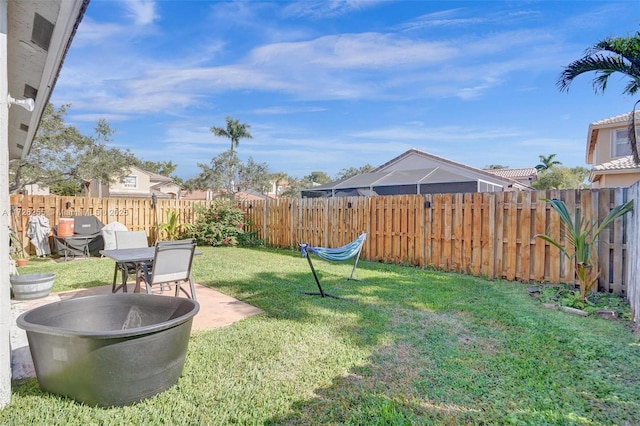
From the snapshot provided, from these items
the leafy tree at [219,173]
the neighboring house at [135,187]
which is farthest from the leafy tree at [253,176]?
the neighboring house at [135,187]

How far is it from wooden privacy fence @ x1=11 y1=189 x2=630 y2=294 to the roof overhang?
6.62 metres

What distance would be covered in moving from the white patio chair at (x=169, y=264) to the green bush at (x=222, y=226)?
7355mm

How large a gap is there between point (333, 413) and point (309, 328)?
5.39 feet

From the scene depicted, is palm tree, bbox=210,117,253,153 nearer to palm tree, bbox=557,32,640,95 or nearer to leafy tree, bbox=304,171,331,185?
palm tree, bbox=557,32,640,95

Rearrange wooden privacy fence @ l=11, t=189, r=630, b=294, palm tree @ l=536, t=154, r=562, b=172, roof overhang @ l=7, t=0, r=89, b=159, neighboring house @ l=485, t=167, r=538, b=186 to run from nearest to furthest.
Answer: roof overhang @ l=7, t=0, r=89, b=159 → wooden privacy fence @ l=11, t=189, r=630, b=294 → neighboring house @ l=485, t=167, r=538, b=186 → palm tree @ l=536, t=154, r=562, b=172

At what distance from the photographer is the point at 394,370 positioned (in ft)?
9.59

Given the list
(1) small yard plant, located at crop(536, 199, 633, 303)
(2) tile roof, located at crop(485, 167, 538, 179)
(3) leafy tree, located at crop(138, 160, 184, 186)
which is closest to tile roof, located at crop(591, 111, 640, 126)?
(1) small yard plant, located at crop(536, 199, 633, 303)

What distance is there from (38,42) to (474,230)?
7.51 metres

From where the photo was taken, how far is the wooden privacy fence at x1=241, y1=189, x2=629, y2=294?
221 inches

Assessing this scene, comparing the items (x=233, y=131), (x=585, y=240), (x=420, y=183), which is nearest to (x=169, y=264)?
(x=585, y=240)

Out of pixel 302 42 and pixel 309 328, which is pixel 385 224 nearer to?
pixel 309 328

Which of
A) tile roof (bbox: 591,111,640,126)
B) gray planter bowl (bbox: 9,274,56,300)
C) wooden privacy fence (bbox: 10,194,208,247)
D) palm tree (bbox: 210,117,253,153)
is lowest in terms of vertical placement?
gray planter bowl (bbox: 9,274,56,300)

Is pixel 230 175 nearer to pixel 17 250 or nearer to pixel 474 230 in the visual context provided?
pixel 17 250

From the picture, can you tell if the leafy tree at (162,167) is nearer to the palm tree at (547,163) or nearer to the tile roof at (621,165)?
the tile roof at (621,165)
